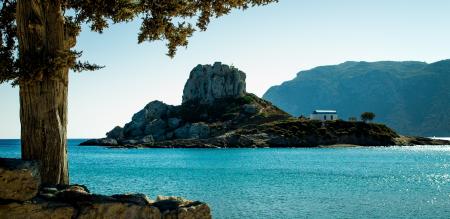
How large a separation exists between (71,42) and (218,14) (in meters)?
5.49

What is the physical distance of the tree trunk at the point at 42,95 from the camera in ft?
51.2

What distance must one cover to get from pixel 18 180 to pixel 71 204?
145 centimetres

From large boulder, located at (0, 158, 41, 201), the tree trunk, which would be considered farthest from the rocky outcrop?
the tree trunk

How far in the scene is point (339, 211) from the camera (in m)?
38.2

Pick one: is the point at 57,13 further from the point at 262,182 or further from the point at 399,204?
the point at 262,182

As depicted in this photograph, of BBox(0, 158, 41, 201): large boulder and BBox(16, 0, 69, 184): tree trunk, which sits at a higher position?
BBox(16, 0, 69, 184): tree trunk

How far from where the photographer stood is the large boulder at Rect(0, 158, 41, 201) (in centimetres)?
1228

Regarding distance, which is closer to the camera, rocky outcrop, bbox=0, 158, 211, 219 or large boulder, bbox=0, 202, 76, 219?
large boulder, bbox=0, 202, 76, 219

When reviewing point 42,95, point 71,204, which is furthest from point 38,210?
point 42,95

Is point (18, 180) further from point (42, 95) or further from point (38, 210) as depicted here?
point (42, 95)

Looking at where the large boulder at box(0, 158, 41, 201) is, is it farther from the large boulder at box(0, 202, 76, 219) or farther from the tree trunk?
the tree trunk

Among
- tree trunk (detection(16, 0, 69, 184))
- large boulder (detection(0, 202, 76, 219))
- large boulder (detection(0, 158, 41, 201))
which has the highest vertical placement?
tree trunk (detection(16, 0, 69, 184))

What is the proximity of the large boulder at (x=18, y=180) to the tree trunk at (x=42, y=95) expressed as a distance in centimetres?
267

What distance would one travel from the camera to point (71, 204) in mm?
13047
